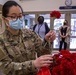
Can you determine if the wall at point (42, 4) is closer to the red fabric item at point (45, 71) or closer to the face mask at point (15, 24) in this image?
the face mask at point (15, 24)

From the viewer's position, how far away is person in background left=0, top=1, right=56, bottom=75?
1067mm

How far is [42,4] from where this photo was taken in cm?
840

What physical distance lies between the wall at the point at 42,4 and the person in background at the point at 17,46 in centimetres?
707

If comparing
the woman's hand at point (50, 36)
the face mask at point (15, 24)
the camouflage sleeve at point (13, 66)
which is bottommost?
the camouflage sleeve at point (13, 66)

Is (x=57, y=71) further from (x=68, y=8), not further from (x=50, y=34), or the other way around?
(x=68, y=8)

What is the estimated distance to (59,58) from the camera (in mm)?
932

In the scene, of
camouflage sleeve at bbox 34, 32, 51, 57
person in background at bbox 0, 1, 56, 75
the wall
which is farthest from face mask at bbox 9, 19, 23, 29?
the wall

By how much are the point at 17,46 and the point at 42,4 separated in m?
7.40

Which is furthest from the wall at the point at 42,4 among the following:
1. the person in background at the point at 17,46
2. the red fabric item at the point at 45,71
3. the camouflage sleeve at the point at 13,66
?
the red fabric item at the point at 45,71

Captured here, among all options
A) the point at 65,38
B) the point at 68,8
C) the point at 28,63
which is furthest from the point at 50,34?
the point at 68,8

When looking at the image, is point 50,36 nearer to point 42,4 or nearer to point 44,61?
point 44,61

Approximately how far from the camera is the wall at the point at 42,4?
8.16 metres

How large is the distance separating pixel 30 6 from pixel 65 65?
784 cm

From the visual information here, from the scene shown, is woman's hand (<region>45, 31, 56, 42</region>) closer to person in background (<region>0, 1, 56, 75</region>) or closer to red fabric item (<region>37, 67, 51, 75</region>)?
person in background (<region>0, 1, 56, 75</region>)
